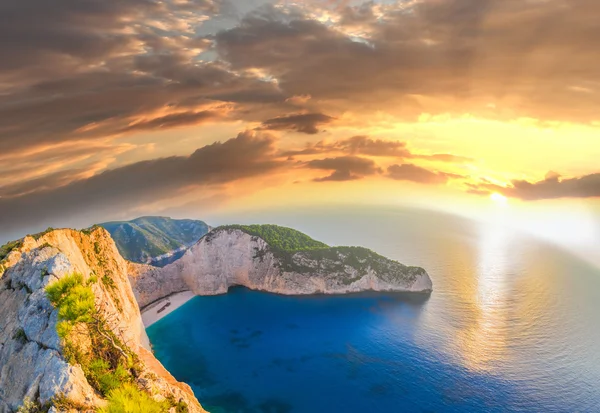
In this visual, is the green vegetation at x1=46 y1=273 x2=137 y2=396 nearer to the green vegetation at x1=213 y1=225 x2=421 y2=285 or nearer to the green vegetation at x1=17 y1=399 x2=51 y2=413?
the green vegetation at x1=17 y1=399 x2=51 y2=413

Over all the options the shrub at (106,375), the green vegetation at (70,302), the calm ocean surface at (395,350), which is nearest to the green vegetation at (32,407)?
the shrub at (106,375)

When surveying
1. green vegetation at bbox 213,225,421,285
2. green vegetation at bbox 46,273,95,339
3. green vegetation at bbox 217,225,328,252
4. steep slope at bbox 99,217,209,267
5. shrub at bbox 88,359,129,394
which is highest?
green vegetation at bbox 46,273,95,339

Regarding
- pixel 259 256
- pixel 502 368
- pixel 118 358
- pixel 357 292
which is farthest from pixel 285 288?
pixel 118 358

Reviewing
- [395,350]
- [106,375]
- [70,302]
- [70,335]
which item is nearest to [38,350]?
[70,335]

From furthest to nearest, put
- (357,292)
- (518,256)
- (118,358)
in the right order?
(518,256) → (357,292) → (118,358)

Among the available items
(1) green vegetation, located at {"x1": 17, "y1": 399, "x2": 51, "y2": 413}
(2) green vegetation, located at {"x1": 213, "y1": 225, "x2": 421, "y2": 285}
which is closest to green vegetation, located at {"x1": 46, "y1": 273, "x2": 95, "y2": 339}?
(1) green vegetation, located at {"x1": 17, "y1": 399, "x2": 51, "y2": 413}

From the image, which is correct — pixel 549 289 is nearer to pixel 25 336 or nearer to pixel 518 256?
pixel 518 256
